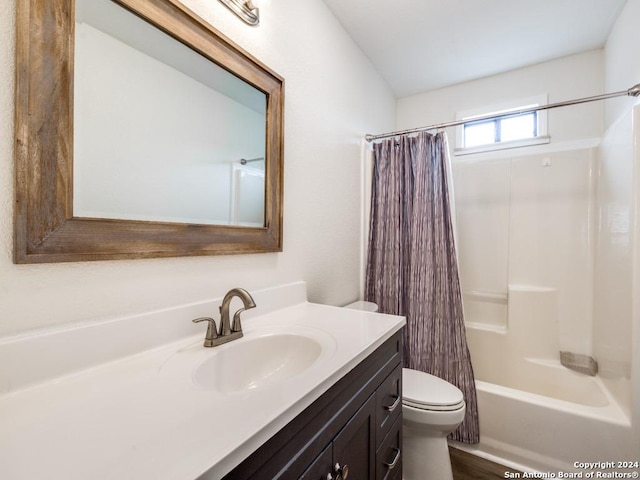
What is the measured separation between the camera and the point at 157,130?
850 mm

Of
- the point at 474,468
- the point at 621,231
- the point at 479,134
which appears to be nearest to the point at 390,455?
the point at 474,468

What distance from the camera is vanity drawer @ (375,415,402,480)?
36.6 inches

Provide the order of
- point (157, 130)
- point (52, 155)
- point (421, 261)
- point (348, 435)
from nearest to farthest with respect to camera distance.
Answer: point (52, 155)
point (348, 435)
point (157, 130)
point (421, 261)

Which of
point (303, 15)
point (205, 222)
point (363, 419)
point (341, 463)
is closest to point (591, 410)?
point (363, 419)

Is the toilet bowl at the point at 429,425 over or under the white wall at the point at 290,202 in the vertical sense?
under

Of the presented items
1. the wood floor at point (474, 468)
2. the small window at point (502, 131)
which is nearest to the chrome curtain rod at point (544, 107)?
the small window at point (502, 131)

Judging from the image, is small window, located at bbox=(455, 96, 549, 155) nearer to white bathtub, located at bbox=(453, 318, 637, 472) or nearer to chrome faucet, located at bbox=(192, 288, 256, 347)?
white bathtub, located at bbox=(453, 318, 637, 472)

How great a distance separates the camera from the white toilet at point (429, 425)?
4.17 ft

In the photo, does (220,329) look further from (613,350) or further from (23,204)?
(613,350)

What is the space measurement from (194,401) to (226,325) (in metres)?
0.36

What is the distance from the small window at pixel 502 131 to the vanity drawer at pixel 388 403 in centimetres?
200

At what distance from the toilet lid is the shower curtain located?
247mm

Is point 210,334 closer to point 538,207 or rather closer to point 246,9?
point 246,9

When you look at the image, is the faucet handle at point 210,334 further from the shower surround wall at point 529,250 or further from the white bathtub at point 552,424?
the shower surround wall at point 529,250
